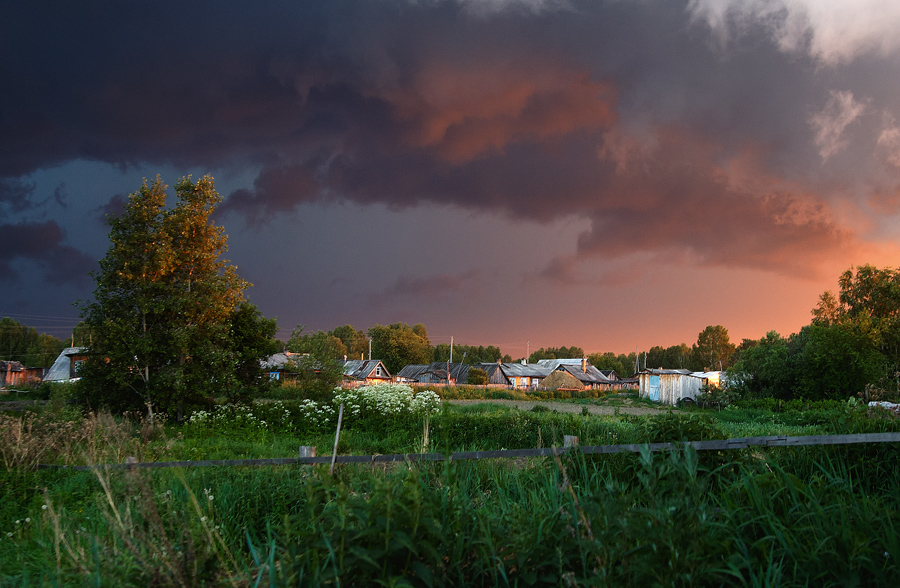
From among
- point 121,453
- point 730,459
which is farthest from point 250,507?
point 121,453

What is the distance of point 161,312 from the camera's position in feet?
49.6

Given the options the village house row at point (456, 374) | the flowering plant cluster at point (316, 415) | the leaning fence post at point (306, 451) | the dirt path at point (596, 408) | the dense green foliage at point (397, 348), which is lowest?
the dirt path at point (596, 408)

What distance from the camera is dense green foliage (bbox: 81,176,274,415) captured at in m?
14.8

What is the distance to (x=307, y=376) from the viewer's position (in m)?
24.6

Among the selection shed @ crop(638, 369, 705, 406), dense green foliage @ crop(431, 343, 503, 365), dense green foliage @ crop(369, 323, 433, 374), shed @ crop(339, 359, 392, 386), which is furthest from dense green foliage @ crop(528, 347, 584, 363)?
shed @ crop(638, 369, 705, 406)

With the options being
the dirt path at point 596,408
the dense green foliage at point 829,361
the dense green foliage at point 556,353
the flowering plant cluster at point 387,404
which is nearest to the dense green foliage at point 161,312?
the flowering plant cluster at point 387,404

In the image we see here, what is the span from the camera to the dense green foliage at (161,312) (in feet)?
48.5

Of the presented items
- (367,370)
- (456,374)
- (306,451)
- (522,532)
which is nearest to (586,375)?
(456,374)

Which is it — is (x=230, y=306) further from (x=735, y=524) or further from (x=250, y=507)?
(x=735, y=524)

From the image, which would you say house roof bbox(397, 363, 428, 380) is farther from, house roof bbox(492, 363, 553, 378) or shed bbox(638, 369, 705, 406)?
shed bbox(638, 369, 705, 406)

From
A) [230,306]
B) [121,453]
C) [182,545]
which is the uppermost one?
[230,306]

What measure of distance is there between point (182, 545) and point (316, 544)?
917 mm

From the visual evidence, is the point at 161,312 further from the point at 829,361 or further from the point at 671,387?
the point at 671,387

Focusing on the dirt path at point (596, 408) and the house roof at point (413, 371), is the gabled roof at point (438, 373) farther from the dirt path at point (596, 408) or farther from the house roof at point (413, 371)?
the dirt path at point (596, 408)
